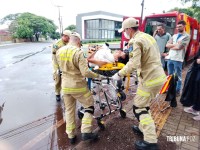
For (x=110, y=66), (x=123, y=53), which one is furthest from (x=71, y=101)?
(x=123, y=53)

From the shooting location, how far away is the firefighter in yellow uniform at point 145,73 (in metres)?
2.60

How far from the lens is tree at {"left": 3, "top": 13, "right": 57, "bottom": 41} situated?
1710 inches

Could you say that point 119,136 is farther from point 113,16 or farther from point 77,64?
point 113,16

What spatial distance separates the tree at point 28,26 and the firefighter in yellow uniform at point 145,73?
45321mm

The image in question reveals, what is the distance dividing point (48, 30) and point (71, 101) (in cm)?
5216

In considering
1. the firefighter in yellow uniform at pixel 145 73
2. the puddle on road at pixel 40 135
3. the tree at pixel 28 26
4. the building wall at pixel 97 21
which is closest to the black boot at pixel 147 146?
the firefighter in yellow uniform at pixel 145 73

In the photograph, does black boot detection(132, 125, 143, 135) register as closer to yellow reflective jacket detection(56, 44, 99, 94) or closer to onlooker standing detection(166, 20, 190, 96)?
yellow reflective jacket detection(56, 44, 99, 94)

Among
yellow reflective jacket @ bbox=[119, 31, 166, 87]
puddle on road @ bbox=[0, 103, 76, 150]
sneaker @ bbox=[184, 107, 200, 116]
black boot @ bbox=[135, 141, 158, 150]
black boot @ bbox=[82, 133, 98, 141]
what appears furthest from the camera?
sneaker @ bbox=[184, 107, 200, 116]

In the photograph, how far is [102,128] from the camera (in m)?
3.36

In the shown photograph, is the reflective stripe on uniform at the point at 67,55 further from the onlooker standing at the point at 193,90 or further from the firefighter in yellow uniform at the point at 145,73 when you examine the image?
the onlooker standing at the point at 193,90

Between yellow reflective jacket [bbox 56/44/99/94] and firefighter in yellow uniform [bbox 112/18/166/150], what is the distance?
52cm

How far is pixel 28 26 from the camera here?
149 ft

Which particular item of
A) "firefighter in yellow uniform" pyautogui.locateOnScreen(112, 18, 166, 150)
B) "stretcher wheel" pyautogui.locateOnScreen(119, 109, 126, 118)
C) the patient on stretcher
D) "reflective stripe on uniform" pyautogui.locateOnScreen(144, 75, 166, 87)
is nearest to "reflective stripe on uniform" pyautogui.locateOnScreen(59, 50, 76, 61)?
the patient on stretcher

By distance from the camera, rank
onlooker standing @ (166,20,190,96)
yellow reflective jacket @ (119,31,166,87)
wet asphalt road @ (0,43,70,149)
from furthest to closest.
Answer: onlooker standing @ (166,20,190,96) < wet asphalt road @ (0,43,70,149) < yellow reflective jacket @ (119,31,166,87)
